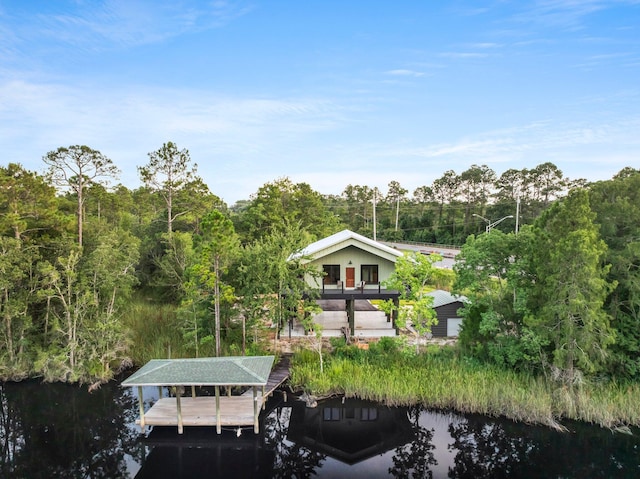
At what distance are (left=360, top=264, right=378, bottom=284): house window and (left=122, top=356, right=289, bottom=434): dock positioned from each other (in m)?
8.78

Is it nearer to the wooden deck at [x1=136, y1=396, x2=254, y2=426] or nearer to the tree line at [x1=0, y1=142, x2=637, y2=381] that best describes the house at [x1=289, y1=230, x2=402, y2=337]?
the tree line at [x1=0, y1=142, x2=637, y2=381]

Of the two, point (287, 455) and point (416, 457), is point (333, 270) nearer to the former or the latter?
point (287, 455)

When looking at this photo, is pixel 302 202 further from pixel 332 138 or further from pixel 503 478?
pixel 503 478

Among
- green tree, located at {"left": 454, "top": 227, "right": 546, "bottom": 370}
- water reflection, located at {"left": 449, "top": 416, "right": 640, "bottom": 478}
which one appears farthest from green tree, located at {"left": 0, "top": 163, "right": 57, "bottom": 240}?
water reflection, located at {"left": 449, "top": 416, "right": 640, "bottom": 478}

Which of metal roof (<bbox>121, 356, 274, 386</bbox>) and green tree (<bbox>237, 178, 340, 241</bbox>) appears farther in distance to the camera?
green tree (<bbox>237, 178, 340, 241</bbox>)

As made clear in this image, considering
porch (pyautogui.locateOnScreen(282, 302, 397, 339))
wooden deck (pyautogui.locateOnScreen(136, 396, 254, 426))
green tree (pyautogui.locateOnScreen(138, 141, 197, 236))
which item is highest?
green tree (pyautogui.locateOnScreen(138, 141, 197, 236))

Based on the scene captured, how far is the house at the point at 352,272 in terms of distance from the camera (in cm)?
1927

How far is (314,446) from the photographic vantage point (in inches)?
451

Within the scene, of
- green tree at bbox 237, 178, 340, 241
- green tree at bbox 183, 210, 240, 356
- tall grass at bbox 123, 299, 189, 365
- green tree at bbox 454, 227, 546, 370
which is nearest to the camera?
green tree at bbox 454, 227, 546, 370

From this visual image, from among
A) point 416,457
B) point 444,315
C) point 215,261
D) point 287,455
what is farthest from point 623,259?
point 215,261

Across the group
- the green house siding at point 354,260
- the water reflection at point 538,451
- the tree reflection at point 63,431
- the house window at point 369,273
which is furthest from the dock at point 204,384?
the house window at point 369,273

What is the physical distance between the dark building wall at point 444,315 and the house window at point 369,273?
12.3 feet

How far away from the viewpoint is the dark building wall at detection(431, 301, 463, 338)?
64.7 feet

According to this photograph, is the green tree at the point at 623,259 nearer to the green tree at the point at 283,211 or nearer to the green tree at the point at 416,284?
the green tree at the point at 416,284
